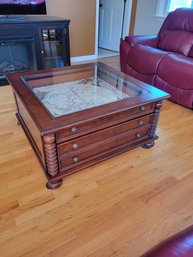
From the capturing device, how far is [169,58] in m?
2.25

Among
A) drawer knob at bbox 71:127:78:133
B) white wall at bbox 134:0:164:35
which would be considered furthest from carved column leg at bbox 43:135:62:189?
white wall at bbox 134:0:164:35

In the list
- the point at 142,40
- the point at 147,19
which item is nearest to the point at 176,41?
the point at 142,40

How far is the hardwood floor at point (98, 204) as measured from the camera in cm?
99

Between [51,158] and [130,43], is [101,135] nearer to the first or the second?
[51,158]

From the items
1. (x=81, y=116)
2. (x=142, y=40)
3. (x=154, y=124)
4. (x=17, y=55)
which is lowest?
(x=154, y=124)

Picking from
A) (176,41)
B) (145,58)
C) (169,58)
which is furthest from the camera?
(176,41)

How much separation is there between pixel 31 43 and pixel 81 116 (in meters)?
2.13

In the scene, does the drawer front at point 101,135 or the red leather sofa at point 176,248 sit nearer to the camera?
the red leather sofa at point 176,248

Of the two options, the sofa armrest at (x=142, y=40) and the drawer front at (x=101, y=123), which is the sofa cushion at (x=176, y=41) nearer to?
the sofa armrest at (x=142, y=40)

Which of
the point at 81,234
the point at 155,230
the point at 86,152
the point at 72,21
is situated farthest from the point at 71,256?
the point at 72,21

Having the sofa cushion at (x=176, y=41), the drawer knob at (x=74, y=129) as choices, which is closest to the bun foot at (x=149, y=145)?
the drawer knob at (x=74, y=129)

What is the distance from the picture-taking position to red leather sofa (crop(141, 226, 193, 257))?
0.48 m

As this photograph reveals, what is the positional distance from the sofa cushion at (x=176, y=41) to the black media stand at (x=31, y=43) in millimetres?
1408

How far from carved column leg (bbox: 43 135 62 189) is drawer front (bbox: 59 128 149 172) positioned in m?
0.05
